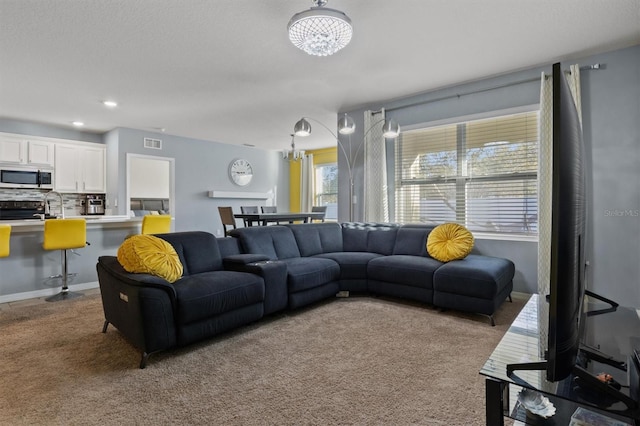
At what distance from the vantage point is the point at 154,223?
455cm

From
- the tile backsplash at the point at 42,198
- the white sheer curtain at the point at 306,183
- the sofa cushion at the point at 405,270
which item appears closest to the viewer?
the sofa cushion at the point at 405,270

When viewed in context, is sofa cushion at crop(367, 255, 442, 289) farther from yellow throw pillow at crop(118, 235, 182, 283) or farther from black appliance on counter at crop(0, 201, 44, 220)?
black appliance on counter at crop(0, 201, 44, 220)

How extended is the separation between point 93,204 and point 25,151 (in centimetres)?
139

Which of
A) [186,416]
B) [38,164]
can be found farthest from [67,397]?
[38,164]

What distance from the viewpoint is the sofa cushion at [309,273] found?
3.17 m

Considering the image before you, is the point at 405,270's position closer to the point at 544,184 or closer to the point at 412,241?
the point at 412,241

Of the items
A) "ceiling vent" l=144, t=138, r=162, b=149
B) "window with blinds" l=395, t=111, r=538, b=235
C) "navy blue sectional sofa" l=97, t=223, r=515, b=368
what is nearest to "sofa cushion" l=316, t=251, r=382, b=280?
"navy blue sectional sofa" l=97, t=223, r=515, b=368

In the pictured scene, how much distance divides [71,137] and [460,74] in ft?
22.5

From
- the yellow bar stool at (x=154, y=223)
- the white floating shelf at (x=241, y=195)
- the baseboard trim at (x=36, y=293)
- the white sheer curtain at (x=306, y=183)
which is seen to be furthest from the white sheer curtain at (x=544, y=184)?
the white floating shelf at (x=241, y=195)

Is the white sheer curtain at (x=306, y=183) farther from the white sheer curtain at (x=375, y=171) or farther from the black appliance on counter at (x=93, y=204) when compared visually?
the black appliance on counter at (x=93, y=204)

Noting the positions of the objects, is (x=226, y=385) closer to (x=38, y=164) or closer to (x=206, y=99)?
(x=206, y=99)

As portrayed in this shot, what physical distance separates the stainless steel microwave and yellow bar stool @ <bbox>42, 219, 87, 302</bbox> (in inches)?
110

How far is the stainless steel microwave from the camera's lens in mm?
5539

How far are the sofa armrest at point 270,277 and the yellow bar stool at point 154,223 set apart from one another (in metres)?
1.95
